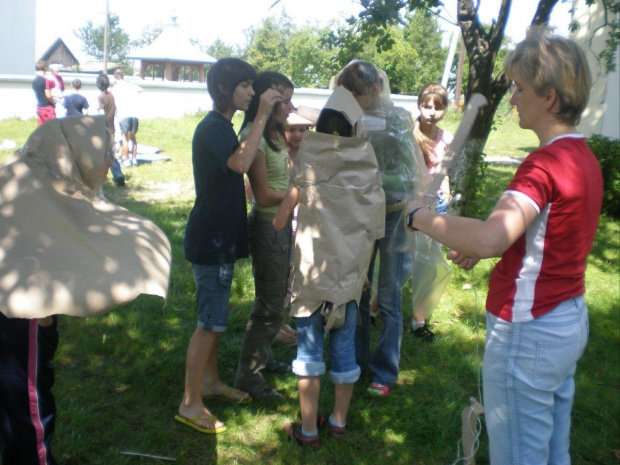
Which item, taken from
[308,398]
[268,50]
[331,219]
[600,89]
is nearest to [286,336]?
[308,398]

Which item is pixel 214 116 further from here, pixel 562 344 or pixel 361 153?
pixel 562 344

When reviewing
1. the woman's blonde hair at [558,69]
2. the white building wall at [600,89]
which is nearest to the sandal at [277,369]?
the woman's blonde hair at [558,69]

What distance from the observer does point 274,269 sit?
135 inches

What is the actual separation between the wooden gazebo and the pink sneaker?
50.7 m

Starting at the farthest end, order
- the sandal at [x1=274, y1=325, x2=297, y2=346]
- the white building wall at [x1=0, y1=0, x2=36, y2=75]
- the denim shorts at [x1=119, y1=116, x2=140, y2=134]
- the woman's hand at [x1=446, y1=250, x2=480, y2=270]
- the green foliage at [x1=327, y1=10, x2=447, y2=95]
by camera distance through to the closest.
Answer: the green foliage at [x1=327, y1=10, x2=447, y2=95]
the white building wall at [x1=0, y1=0, x2=36, y2=75]
the denim shorts at [x1=119, y1=116, x2=140, y2=134]
the sandal at [x1=274, y1=325, x2=297, y2=346]
the woman's hand at [x1=446, y1=250, x2=480, y2=270]

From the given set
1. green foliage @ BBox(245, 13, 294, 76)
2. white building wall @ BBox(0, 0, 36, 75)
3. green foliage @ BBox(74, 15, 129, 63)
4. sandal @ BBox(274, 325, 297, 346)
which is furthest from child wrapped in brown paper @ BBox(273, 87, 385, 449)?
green foliage @ BBox(74, 15, 129, 63)

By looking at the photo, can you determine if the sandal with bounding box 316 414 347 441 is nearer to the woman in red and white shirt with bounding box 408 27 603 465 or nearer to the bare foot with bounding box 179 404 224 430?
the bare foot with bounding box 179 404 224 430

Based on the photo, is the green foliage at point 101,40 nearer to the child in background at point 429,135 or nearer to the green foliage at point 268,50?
the green foliage at point 268,50

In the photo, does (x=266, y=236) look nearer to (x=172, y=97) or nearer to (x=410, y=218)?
(x=410, y=218)

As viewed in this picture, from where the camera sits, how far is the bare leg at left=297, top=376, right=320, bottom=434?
10.1 ft

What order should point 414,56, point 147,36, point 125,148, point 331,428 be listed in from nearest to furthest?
point 331,428 → point 125,148 → point 414,56 → point 147,36

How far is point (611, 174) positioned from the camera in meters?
9.40

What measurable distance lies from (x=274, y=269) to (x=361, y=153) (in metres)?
0.90

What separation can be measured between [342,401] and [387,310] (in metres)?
0.68
